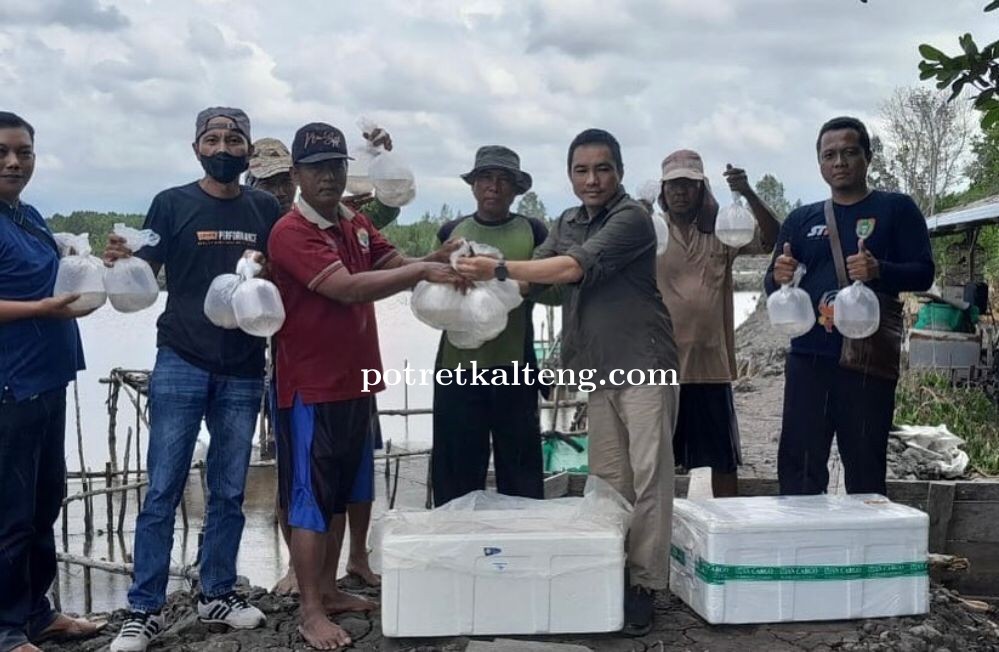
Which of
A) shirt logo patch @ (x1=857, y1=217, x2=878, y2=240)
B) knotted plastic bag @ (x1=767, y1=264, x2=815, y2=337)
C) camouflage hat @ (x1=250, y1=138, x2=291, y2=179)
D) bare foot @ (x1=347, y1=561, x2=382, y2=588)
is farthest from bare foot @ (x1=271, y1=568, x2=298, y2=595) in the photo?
shirt logo patch @ (x1=857, y1=217, x2=878, y2=240)

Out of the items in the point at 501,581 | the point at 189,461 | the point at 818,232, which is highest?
the point at 818,232

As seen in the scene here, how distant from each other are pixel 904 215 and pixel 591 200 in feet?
4.68

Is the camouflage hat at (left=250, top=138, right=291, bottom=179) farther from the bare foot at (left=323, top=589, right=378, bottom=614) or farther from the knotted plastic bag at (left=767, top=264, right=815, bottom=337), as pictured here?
the knotted plastic bag at (left=767, top=264, right=815, bottom=337)

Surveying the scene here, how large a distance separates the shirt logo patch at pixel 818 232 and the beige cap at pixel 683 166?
582 millimetres

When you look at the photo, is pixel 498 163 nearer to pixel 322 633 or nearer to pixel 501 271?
pixel 501 271

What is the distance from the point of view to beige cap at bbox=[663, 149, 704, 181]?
433cm

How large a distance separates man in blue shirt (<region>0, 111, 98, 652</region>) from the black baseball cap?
97cm

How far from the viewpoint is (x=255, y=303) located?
3.21 meters

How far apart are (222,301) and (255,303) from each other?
16cm

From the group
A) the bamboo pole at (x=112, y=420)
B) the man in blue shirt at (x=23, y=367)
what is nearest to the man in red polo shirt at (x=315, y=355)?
the man in blue shirt at (x=23, y=367)

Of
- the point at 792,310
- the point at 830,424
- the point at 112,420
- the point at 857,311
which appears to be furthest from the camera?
the point at 112,420

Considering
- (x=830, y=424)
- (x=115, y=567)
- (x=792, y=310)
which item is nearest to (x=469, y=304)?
(x=792, y=310)

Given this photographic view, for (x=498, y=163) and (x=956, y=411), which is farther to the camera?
(x=956, y=411)

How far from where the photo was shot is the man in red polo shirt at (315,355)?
3.38 metres
